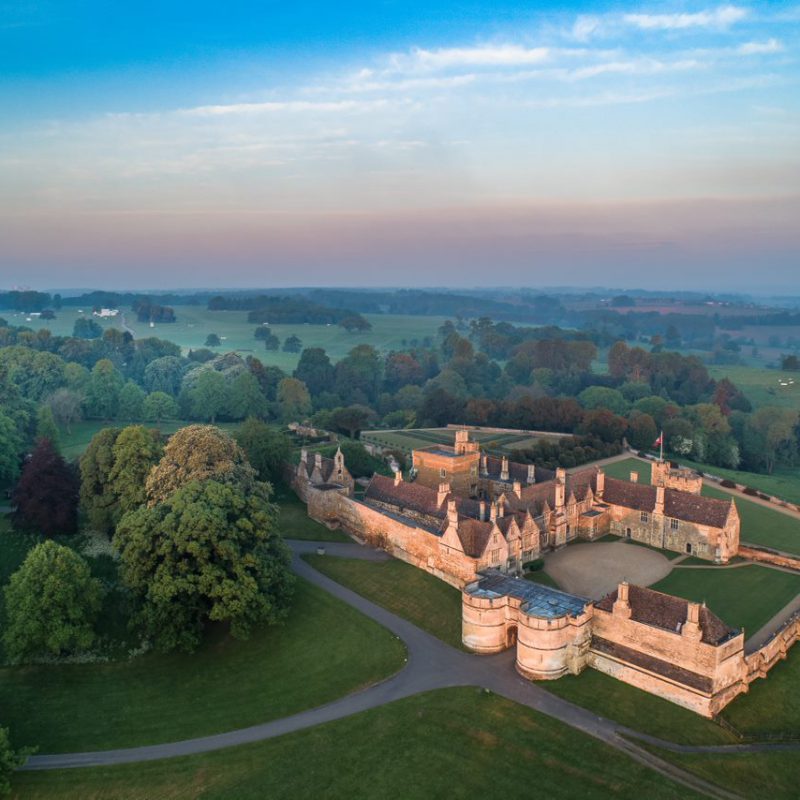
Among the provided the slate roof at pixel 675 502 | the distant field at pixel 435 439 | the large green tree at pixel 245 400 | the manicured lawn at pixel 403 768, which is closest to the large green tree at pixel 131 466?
the manicured lawn at pixel 403 768

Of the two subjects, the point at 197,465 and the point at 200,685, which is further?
the point at 197,465

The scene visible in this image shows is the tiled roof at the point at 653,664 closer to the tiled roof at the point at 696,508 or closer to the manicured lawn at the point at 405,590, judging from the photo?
the manicured lawn at the point at 405,590

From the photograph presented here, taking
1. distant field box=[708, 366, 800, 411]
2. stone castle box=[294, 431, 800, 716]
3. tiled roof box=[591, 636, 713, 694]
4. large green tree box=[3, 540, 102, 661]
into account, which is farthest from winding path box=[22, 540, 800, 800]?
distant field box=[708, 366, 800, 411]

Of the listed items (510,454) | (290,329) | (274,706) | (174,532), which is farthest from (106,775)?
(290,329)

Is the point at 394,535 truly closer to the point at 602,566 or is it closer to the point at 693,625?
the point at 602,566

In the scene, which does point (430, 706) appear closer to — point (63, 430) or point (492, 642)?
point (492, 642)

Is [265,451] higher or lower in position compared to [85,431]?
higher

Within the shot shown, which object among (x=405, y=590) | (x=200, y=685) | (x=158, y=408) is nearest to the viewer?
(x=200, y=685)

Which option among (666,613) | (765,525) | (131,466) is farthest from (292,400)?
(666,613)
